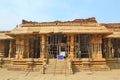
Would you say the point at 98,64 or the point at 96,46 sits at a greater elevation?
the point at 96,46

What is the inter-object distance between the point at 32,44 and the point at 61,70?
20.5 feet

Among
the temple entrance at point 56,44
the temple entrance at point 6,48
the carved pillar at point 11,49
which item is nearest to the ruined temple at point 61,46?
the temple entrance at point 56,44

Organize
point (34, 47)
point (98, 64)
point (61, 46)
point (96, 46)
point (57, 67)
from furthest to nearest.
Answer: point (34, 47) → point (61, 46) → point (96, 46) → point (98, 64) → point (57, 67)

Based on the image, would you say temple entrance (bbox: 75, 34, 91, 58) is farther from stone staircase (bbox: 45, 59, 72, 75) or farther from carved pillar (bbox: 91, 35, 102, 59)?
stone staircase (bbox: 45, 59, 72, 75)

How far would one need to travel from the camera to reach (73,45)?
71.3 ft

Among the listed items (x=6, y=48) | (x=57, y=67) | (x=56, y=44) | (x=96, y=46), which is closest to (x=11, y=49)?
(x=6, y=48)

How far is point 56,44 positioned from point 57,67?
3.96 m

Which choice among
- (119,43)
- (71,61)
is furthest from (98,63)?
(119,43)

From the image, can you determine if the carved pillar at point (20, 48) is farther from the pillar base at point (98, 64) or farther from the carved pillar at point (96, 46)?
the pillar base at point (98, 64)

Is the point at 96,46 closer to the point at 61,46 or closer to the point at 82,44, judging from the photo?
the point at 82,44

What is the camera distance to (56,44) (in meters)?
22.6

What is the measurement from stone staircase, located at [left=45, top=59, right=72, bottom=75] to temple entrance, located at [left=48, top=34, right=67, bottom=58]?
72.3 inches

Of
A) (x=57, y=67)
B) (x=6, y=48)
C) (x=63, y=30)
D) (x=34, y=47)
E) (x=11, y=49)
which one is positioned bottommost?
(x=57, y=67)

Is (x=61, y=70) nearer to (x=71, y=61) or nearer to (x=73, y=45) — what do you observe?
(x=71, y=61)
